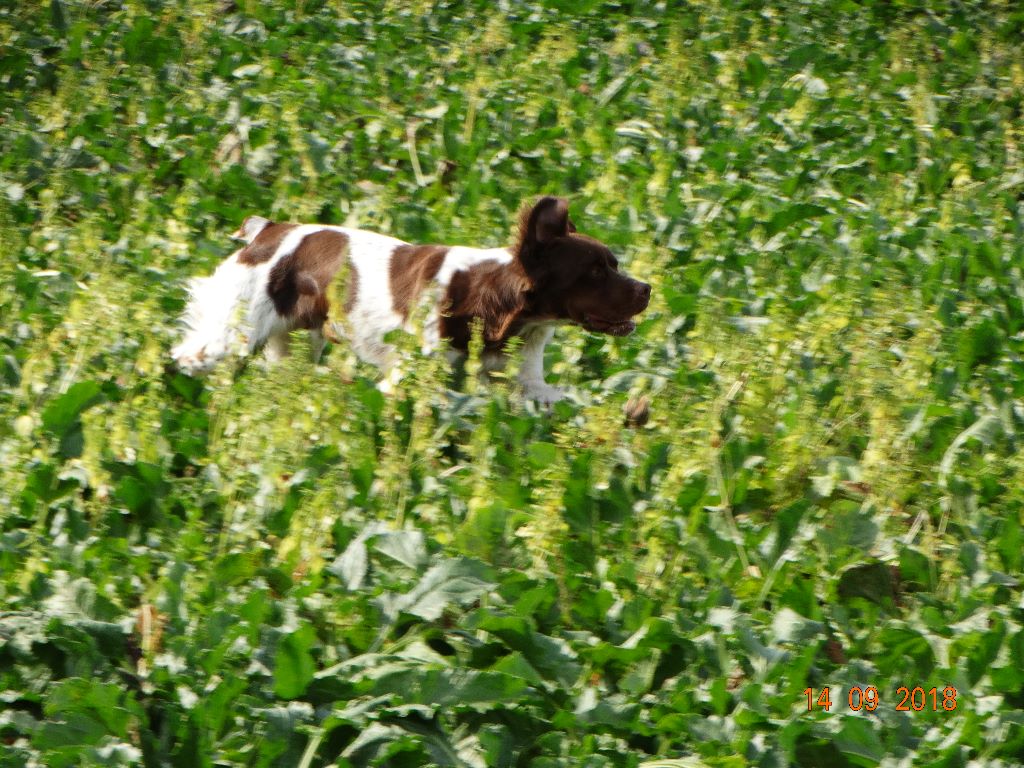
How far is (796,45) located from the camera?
29.6 ft

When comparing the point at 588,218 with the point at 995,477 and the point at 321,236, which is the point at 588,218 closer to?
the point at 321,236

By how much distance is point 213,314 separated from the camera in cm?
546

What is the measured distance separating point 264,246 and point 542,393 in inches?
52.3

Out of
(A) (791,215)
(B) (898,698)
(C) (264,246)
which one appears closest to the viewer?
(B) (898,698)

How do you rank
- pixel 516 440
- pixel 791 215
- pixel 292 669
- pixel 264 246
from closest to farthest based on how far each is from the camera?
pixel 292 669 < pixel 516 440 < pixel 264 246 < pixel 791 215

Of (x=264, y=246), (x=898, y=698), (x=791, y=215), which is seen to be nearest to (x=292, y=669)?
(x=898, y=698)

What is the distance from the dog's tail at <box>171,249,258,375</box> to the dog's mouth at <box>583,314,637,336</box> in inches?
50.8

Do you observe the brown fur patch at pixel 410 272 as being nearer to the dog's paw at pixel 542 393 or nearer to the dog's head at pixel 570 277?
the dog's head at pixel 570 277

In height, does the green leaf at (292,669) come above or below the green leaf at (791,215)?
below

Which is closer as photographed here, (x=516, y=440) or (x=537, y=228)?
(x=516, y=440)

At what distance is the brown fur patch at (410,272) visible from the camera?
5270mm

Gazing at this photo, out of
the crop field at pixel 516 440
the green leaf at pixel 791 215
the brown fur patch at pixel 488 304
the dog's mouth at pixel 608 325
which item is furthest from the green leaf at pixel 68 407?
the green leaf at pixel 791 215

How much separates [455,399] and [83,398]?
1.20m

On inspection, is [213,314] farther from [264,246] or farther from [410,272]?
[410,272]
